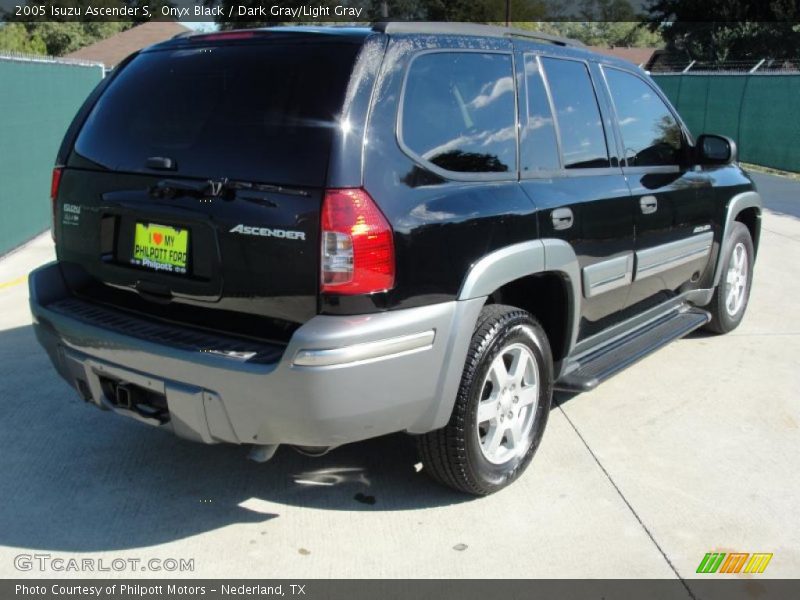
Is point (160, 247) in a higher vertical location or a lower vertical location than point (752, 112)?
higher

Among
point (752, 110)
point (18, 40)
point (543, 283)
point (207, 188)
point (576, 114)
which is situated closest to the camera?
point (207, 188)

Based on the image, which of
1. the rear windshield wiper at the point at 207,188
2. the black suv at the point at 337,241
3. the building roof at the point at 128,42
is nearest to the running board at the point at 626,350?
the black suv at the point at 337,241

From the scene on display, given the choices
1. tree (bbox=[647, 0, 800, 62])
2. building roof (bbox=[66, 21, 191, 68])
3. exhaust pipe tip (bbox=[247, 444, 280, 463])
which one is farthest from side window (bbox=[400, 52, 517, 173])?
tree (bbox=[647, 0, 800, 62])

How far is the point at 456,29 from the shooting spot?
347 centimetres

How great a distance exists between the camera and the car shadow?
3344 millimetres

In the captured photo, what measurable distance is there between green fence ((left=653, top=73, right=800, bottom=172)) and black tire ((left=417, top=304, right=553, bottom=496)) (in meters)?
15.4

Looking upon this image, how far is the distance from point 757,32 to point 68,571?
1753 inches

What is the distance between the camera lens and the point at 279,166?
2.93 metres

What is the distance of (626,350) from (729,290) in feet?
5.92

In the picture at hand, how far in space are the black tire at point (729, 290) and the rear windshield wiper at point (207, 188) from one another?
366 centimetres

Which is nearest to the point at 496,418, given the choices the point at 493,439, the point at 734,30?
the point at 493,439

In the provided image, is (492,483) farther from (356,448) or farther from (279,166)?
(279,166)

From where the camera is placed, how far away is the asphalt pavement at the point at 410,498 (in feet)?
10.4

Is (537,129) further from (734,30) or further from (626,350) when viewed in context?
(734,30)
